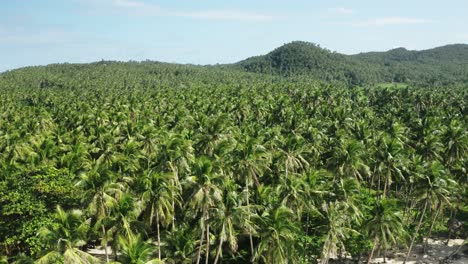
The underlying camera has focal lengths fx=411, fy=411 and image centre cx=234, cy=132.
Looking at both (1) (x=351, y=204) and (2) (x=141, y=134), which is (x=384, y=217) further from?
(2) (x=141, y=134)

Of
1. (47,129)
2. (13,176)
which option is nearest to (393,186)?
(13,176)

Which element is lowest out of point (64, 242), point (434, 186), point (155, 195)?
point (434, 186)

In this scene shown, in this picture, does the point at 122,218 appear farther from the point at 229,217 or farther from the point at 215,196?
the point at 229,217

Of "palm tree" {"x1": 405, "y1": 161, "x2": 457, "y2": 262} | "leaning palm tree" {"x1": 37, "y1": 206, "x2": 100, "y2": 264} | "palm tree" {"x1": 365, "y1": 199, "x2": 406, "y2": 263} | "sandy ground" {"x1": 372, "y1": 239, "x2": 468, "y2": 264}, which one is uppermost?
"leaning palm tree" {"x1": 37, "y1": 206, "x2": 100, "y2": 264}

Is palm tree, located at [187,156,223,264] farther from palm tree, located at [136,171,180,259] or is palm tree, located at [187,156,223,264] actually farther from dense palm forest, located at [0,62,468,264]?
palm tree, located at [136,171,180,259]

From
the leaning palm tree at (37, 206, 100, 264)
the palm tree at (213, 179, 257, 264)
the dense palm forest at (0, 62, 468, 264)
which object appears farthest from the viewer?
the dense palm forest at (0, 62, 468, 264)

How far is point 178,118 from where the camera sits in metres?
80.7

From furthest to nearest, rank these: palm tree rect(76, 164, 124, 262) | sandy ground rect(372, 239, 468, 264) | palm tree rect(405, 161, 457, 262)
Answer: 1. sandy ground rect(372, 239, 468, 264)
2. palm tree rect(405, 161, 457, 262)
3. palm tree rect(76, 164, 124, 262)

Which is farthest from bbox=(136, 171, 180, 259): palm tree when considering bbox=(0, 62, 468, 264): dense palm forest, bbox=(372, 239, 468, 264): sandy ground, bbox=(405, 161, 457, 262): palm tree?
bbox=(405, 161, 457, 262): palm tree

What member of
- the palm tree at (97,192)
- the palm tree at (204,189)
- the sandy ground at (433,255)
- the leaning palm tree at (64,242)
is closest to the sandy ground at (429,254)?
the sandy ground at (433,255)

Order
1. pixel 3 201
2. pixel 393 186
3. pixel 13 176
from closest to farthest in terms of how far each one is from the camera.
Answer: pixel 3 201 → pixel 13 176 → pixel 393 186

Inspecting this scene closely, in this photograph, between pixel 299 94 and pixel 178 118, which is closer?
pixel 178 118

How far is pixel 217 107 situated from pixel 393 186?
44.1 metres

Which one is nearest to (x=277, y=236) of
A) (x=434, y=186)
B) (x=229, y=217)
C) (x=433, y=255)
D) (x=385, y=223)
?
(x=229, y=217)
